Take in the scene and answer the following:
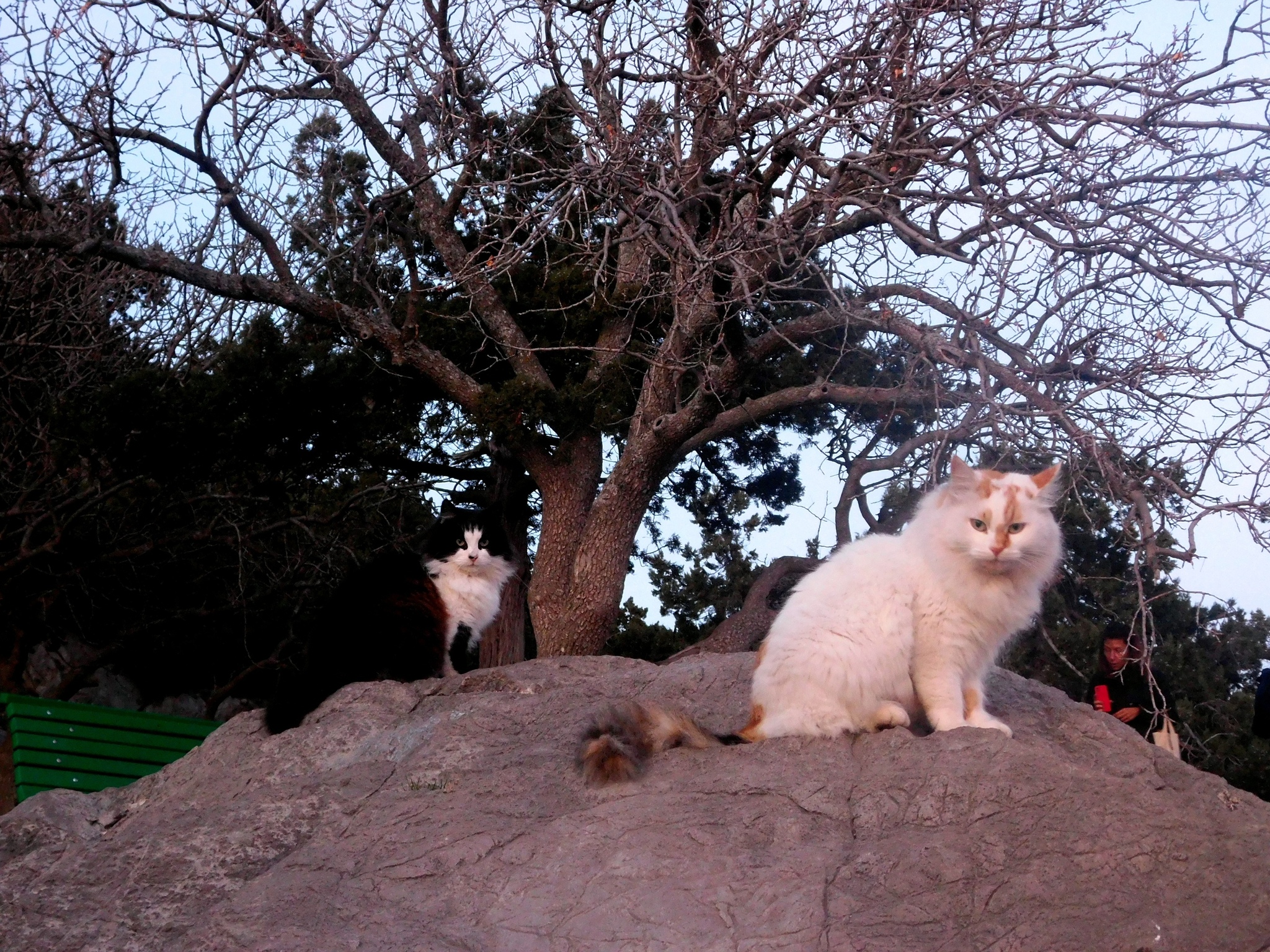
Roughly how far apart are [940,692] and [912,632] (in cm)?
26

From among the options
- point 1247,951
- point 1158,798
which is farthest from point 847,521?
point 1247,951

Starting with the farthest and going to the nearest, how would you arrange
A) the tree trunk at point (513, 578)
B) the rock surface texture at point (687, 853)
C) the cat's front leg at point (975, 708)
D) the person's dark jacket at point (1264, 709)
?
the tree trunk at point (513, 578) < the person's dark jacket at point (1264, 709) < the cat's front leg at point (975, 708) < the rock surface texture at point (687, 853)

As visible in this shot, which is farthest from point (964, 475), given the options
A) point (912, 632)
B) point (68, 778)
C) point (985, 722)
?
point (68, 778)

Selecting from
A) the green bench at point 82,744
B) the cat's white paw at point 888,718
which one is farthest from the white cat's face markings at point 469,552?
the cat's white paw at point 888,718

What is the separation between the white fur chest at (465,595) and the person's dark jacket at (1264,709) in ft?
13.9

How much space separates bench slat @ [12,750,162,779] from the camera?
742 centimetres

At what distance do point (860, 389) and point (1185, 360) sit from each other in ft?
6.22

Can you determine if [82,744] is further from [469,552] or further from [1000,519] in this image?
[1000,519]

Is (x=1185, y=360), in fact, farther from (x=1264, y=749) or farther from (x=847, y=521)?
(x=1264, y=749)

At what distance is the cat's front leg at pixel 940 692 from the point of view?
172 inches

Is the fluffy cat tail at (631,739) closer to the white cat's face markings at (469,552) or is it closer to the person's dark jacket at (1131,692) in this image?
the white cat's face markings at (469,552)

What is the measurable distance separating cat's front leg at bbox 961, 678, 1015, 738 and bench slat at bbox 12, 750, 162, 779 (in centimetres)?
535

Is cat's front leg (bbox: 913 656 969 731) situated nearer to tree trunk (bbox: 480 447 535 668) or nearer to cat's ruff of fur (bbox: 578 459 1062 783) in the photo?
cat's ruff of fur (bbox: 578 459 1062 783)

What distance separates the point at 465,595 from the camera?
671cm
